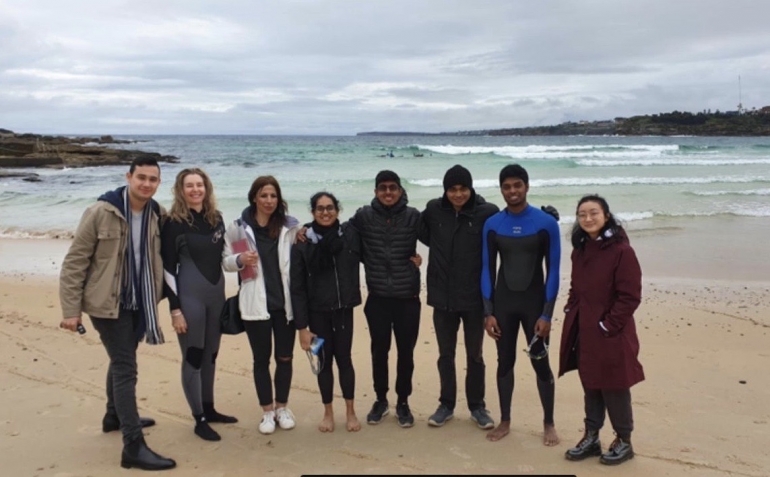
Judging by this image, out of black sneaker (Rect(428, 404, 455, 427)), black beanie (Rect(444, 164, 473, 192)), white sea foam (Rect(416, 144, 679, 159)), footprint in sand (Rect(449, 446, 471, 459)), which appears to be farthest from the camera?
white sea foam (Rect(416, 144, 679, 159))

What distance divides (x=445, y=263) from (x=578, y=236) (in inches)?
36.6

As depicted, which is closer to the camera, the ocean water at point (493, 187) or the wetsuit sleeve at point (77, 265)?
the wetsuit sleeve at point (77, 265)

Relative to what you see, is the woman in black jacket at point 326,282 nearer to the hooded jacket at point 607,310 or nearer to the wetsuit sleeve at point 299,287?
the wetsuit sleeve at point 299,287

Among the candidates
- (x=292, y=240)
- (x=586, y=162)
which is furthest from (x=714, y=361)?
(x=586, y=162)

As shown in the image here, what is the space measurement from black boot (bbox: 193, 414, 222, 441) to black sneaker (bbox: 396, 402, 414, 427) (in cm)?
127

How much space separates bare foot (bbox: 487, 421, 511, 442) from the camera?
4.15 metres

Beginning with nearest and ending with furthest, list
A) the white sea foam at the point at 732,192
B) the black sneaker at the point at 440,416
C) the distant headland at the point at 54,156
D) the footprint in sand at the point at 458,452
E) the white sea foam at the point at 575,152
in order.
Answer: the footprint in sand at the point at 458,452
the black sneaker at the point at 440,416
the white sea foam at the point at 732,192
the distant headland at the point at 54,156
the white sea foam at the point at 575,152

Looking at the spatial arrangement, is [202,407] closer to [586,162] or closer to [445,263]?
[445,263]

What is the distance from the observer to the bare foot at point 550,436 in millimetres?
4059

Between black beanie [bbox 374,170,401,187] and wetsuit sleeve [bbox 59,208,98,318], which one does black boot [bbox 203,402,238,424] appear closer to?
wetsuit sleeve [bbox 59,208,98,318]

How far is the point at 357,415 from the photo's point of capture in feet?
15.3

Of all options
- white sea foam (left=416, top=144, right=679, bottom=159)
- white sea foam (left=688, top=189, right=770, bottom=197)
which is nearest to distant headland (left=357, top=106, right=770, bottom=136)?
white sea foam (left=416, top=144, right=679, bottom=159)

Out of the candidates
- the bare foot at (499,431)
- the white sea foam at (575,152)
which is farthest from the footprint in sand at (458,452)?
the white sea foam at (575,152)

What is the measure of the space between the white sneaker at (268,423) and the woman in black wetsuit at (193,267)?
0.31 metres
